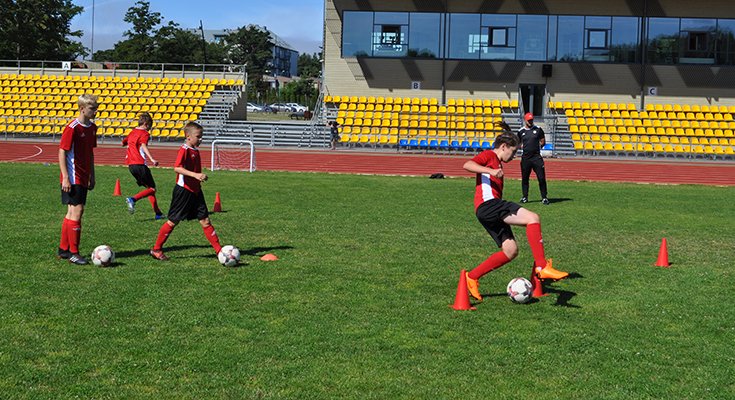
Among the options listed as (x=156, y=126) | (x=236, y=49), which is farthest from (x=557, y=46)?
(x=236, y=49)

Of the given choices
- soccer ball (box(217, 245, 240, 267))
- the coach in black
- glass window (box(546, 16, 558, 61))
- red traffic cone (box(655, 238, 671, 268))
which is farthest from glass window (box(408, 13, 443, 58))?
soccer ball (box(217, 245, 240, 267))

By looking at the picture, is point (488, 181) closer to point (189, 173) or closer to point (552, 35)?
point (189, 173)

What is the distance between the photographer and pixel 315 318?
277 inches

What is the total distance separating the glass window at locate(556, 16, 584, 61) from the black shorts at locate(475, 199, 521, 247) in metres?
35.1

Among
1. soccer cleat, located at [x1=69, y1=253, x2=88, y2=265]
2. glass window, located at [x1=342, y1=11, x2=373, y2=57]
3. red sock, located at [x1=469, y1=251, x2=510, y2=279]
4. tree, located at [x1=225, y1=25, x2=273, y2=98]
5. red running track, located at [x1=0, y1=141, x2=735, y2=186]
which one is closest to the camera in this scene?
red sock, located at [x1=469, y1=251, x2=510, y2=279]

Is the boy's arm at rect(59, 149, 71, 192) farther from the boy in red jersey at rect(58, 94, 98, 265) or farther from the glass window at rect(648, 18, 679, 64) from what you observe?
the glass window at rect(648, 18, 679, 64)

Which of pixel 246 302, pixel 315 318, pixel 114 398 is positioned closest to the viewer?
pixel 114 398

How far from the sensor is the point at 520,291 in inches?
304

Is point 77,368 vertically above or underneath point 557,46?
underneath

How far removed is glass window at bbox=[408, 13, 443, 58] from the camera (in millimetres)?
41812

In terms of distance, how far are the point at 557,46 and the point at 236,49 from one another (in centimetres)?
9426

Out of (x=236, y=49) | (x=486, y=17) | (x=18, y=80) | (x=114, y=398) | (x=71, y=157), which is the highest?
(x=236, y=49)

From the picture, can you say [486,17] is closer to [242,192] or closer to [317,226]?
[242,192]

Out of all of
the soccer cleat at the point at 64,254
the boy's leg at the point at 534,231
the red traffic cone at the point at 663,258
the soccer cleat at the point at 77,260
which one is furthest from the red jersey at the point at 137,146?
the red traffic cone at the point at 663,258
